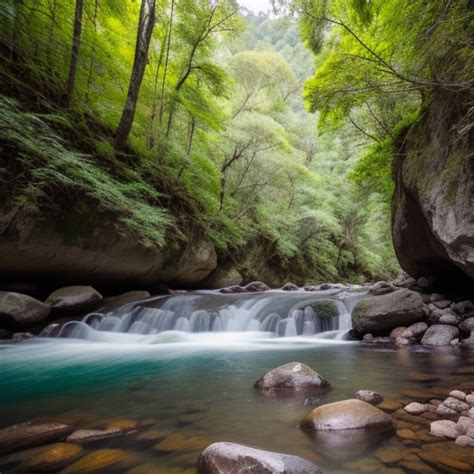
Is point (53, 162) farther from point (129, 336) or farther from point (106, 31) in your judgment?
point (106, 31)

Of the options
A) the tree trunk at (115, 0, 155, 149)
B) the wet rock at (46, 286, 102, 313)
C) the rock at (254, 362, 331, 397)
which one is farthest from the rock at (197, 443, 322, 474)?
the tree trunk at (115, 0, 155, 149)

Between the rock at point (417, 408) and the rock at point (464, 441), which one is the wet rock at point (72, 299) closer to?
the rock at point (417, 408)

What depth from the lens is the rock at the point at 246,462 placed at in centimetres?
158

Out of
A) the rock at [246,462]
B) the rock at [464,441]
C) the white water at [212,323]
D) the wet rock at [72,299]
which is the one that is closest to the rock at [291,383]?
the rock at [464,441]

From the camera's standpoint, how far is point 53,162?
19.8 feet

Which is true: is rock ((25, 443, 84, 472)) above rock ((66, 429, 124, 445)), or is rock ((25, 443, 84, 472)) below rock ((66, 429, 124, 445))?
below

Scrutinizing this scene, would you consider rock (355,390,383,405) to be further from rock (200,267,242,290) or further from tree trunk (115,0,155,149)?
rock (200,267,242,290)

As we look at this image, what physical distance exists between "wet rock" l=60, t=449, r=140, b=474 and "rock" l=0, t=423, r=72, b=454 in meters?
0.44

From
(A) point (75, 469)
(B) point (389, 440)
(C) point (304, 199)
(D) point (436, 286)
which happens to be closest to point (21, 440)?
(A) point (75, 469)

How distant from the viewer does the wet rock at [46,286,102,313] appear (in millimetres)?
8094

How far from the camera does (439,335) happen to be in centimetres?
542

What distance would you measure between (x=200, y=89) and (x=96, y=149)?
6.51m

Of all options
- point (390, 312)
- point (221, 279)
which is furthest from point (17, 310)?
point (221, 279)

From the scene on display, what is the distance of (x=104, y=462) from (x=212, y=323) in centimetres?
663
